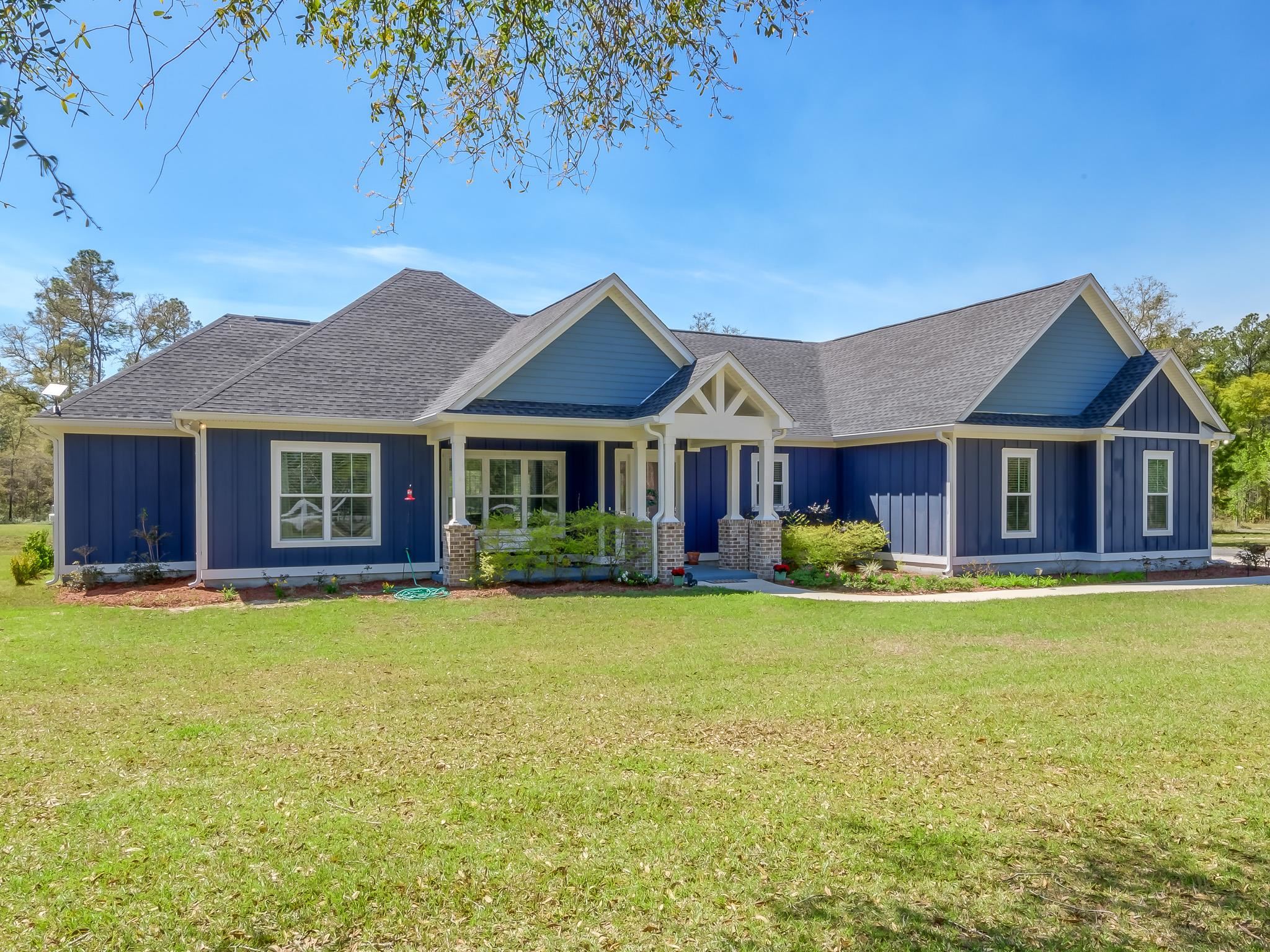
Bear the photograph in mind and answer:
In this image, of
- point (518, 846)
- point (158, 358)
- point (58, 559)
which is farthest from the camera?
point (158, 358)

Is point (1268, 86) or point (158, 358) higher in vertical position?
point (1268, 86)

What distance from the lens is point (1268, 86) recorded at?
34.8ft

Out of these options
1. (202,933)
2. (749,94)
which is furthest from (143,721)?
(749,94)

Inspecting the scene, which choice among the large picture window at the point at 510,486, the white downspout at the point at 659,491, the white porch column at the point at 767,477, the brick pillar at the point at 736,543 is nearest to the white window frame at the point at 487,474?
the large picture window at the point at 510,486

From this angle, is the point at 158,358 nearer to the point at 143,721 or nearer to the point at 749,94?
the point at 143,721

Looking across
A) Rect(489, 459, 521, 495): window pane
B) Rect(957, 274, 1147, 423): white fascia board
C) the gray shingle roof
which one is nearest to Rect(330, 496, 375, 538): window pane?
Rect(489, 459, 521, 495): window pane

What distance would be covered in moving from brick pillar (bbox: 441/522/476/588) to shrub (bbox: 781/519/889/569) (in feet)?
21.4

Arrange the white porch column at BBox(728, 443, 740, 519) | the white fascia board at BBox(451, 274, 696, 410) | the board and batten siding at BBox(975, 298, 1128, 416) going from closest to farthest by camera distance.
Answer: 1. the white fascia board at BBox(451, 274, 696, 410)
2. the white porch column at BBox(728, 443, 740, 519)
3. the board and batten siding at BBox(975, 298, 1128, 416)

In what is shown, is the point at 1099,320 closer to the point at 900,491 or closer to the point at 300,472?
the point at 900,491

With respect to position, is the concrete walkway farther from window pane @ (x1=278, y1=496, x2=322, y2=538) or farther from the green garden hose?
window pane @ (x1=278, y1=496, x2=322, y2=538)

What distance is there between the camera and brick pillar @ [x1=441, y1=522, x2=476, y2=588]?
604 inches

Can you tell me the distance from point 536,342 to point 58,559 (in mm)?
9354

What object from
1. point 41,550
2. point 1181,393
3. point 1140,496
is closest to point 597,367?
point 41,550

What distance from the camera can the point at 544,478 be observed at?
1789 centimetres
